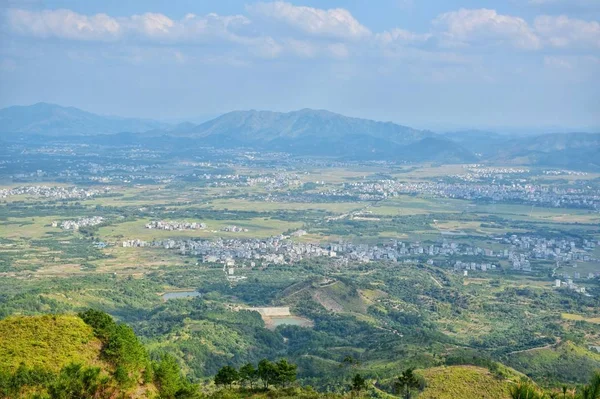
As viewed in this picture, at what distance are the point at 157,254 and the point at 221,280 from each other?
17856mm

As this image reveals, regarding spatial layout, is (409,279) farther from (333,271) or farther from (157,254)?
(157,254)

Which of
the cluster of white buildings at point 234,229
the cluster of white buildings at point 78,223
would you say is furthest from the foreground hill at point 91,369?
the cluster of white buildings at point 78,223

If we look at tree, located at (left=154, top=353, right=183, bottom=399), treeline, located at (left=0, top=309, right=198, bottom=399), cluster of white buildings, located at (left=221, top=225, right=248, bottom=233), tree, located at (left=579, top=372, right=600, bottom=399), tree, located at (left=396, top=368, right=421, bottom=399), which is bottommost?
cluster of white buildings, located at (left=221, top=225, right=248, bottom=233)

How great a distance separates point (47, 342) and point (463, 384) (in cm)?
2200

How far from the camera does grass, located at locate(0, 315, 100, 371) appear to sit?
1165 inches

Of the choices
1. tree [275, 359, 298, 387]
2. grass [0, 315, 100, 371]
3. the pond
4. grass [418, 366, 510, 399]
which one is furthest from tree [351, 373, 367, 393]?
the pond

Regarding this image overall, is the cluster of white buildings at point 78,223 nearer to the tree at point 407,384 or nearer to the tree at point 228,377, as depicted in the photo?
the tree at point 228,377

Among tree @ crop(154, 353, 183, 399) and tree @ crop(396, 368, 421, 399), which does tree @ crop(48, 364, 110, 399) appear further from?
tree @ crop(396, 368, 421, 399)

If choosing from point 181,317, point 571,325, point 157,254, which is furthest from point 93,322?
point 157,254

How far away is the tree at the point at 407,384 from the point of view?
36906mm

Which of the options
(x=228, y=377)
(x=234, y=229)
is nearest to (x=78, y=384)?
(x=228, y=377)

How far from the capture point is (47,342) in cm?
3130

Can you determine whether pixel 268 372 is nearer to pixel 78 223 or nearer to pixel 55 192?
pixel 78 223

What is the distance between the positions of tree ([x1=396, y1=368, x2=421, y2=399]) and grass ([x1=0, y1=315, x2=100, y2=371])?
14909 mm
